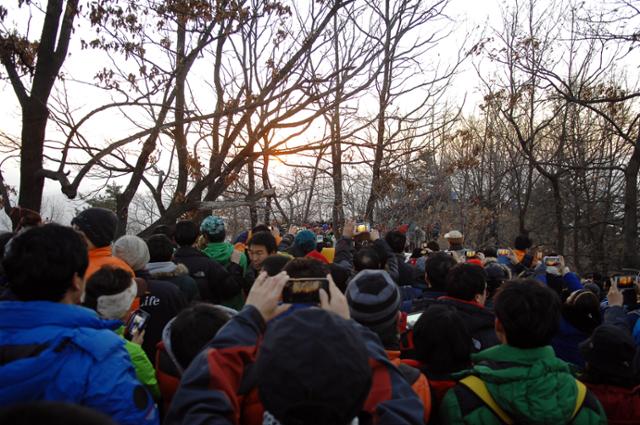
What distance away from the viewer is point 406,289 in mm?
5090

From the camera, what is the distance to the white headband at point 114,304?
2.62m

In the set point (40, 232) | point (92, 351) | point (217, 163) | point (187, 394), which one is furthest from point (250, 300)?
point (217, 163)

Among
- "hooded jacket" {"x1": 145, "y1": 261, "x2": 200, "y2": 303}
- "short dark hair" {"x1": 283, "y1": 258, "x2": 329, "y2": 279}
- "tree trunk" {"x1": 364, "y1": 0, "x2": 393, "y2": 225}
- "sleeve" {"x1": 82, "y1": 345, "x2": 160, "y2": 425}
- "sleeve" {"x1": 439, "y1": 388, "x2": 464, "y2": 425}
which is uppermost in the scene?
"tree trunk" {"x1": 364, "y1": 0, "x2": 393, "y2": 225}

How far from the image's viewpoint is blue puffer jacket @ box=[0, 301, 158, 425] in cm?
156

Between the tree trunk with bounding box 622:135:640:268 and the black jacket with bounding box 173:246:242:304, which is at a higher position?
the tree trunk with bounding box 622:135:640:268

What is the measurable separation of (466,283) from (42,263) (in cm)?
249

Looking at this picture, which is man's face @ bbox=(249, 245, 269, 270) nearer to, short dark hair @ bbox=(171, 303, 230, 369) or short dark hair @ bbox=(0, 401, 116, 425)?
short dark hair @ bbox=(171, 303, 230, 369)

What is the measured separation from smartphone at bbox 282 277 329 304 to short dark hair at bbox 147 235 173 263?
217cm

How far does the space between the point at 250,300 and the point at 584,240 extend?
22.4 meters

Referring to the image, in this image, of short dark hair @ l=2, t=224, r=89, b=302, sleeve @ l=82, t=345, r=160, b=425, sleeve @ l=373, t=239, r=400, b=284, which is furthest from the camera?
sleeve @ l=373, t=239, r=400, b=284

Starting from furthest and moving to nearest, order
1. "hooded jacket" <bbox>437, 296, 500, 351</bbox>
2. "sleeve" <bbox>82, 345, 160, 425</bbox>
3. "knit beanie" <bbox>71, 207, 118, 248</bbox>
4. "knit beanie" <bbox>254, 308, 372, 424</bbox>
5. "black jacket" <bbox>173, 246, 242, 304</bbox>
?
1. "black jacket" <bbox>173, 246, 242, 304</bbox>
2. "knit beanie" <bbox>71, 207, 118, 248</bbox>
3. "hooded jacket" <bbox>437, 296, 500, 351</bbox>
4. "sleeve" <bbox>82, 345, 160, 425</bbox>
5. "knit beanie" <bbox>254, 308, 372, 424</bbox>

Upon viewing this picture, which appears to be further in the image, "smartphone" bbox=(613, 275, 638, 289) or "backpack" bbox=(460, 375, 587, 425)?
"smartphone" bbox=(613, 275, 638, 289)

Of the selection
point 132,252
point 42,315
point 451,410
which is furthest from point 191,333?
point 132,252

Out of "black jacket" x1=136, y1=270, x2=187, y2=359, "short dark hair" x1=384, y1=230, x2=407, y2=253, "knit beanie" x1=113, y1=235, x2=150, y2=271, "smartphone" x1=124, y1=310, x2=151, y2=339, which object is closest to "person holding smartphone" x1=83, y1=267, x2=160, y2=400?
"smartphone" x1=124, y1=310, x2=151, y2=339
